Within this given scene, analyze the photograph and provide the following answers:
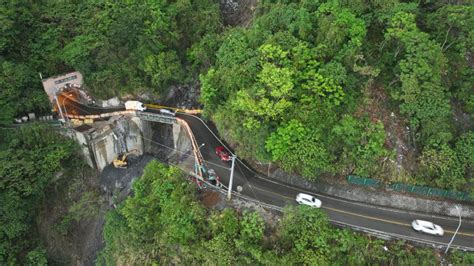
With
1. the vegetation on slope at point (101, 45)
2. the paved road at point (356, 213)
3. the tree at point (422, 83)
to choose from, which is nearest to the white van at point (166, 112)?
the vegetation on slope at point (101, 45)

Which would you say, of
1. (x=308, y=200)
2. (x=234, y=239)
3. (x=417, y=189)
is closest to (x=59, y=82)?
(x=234, y=239)

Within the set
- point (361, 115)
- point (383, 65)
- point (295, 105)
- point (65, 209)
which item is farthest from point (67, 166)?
point (383, 65)

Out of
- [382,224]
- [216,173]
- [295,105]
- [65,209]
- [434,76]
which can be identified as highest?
[434,76]

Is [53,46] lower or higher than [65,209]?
higher

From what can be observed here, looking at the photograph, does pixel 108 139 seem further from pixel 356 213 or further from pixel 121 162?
pixel 356 213

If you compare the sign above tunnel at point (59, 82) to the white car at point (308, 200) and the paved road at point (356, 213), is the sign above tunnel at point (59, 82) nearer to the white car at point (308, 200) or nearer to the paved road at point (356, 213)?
the paved road at point (356, 213)

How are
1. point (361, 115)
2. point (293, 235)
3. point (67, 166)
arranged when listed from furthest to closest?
point (67, 166) → point (361, 115) → point (293, 235)

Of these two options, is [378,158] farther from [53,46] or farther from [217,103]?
[53,46]
